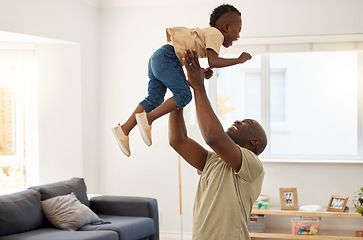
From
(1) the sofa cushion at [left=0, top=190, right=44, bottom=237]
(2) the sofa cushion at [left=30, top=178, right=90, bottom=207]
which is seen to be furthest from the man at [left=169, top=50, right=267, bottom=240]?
(2) the sofa cushion at [left=30, top=178, right=90, bottom=207]

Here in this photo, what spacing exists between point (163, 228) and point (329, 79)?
89.9 inches

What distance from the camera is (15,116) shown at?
17.6 ft

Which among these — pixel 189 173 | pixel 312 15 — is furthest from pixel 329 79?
pixel 189 173

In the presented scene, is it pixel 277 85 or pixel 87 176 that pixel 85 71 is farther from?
pixel 277 85

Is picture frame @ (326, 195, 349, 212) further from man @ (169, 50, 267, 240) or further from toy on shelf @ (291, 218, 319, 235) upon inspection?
man @ (169, 50, 267, 240)

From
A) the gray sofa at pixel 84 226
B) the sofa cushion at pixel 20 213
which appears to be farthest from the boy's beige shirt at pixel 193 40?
the sofa cushion at pixel 20 213

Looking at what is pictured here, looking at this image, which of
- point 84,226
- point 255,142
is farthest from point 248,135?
point 84,226

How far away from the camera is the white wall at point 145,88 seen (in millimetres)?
5254

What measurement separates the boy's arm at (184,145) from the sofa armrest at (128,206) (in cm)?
292

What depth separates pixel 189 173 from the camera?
5516 mm

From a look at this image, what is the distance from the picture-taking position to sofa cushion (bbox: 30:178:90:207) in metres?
4.54

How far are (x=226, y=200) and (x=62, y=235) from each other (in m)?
2.55

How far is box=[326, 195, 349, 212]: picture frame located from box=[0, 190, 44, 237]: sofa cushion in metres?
2.62

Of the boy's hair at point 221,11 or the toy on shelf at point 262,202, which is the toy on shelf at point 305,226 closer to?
the toy on shelf at point 262,202
